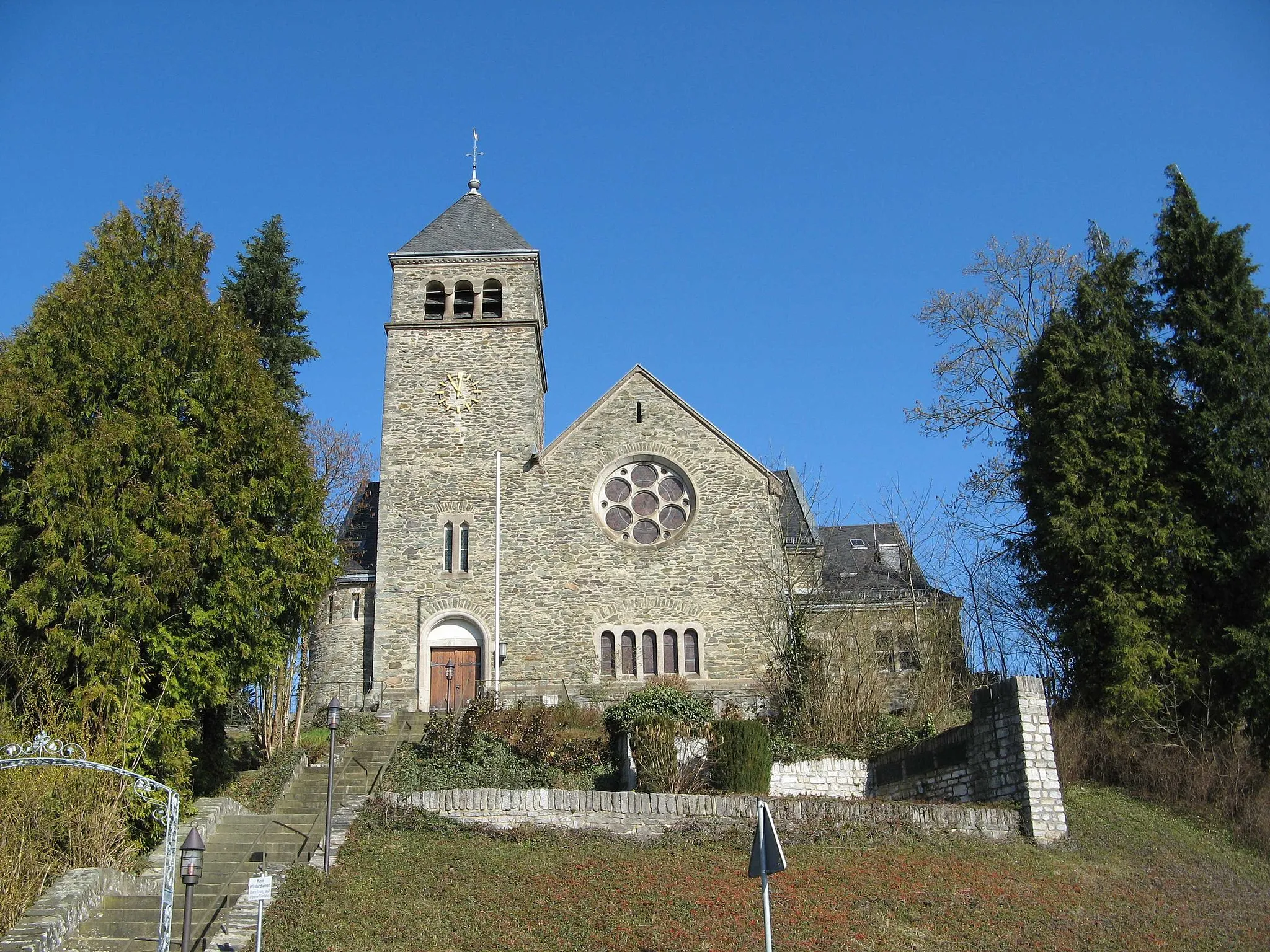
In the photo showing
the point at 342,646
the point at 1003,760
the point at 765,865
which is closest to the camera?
the point at 765,865

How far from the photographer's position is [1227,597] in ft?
68.8

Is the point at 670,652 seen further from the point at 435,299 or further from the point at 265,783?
the point at 435,299

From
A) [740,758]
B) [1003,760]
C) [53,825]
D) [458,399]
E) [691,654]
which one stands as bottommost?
[53,825]

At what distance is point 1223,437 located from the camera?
21.5 metres

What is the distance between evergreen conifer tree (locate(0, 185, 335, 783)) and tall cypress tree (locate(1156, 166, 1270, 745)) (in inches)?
630

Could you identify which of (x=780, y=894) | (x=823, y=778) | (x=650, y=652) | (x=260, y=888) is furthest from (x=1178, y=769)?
(x=260, y=888)

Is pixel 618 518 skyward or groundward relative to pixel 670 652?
skyward

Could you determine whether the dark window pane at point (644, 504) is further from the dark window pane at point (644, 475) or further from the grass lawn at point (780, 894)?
the grass lawn at point (780, 894)

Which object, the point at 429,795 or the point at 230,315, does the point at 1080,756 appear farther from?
the point at 230,315

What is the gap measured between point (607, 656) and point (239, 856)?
486 inches

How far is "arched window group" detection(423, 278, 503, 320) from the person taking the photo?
103 ft

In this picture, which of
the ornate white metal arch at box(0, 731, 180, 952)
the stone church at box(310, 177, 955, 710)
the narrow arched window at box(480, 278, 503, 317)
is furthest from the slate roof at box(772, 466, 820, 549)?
the ornate white metal arch at box(0, 731, 180, 952)

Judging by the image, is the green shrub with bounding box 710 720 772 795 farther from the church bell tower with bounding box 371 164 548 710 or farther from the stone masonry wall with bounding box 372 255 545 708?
the stone masonry wall with bounding box 372 255 545 708

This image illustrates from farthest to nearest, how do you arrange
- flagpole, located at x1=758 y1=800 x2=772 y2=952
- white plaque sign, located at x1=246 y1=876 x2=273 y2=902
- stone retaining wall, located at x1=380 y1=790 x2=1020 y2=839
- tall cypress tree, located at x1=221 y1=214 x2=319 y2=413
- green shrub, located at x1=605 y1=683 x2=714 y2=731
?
tall cypress tree, located at x1=221 y1=214 x2=319 y2=413, green shrub, located at x1=605 y1=683 x2=714 y2=731, stone retaining wall, located at x1=380 y1=790 x2=1020 y2=839, white plaque sign, located at x1=246 y1=876 x2=273 y2=902, flagpole, located at x1=758 y1=800 x2=772 y2=952
